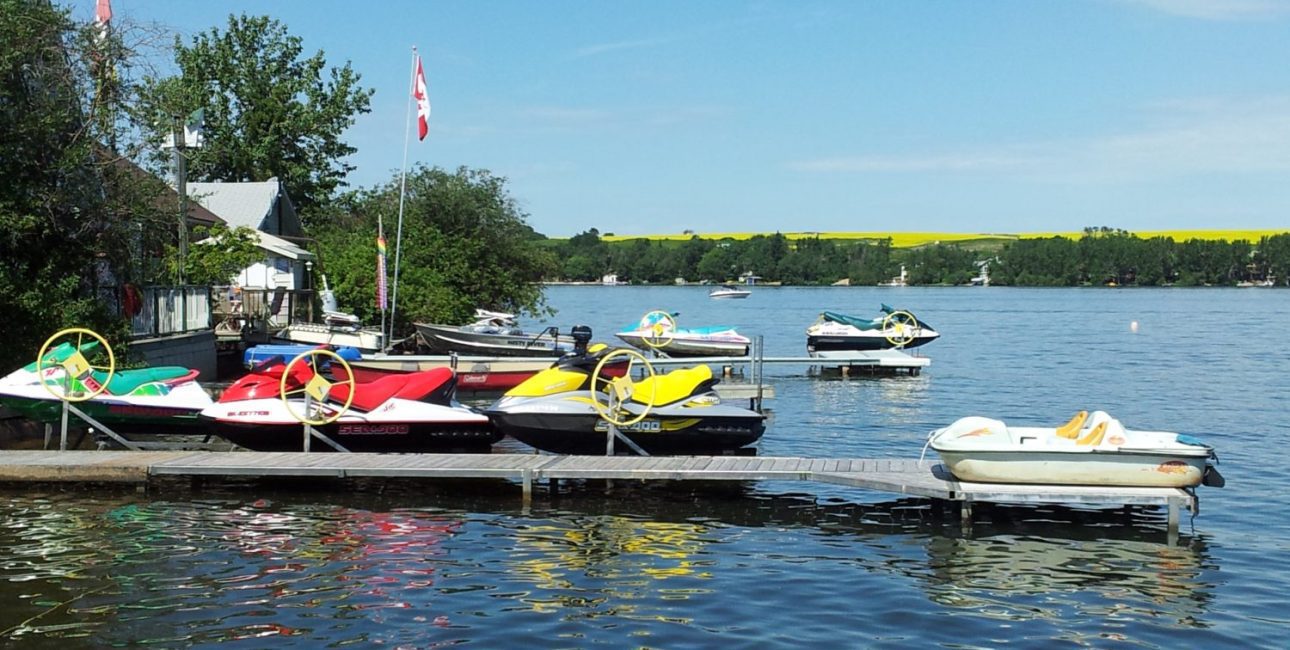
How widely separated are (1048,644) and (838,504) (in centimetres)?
559

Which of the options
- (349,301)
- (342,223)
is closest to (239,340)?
(349,301)

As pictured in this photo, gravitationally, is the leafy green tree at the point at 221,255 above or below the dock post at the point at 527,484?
above

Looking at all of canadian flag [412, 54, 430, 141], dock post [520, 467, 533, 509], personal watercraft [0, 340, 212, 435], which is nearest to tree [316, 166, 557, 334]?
canadian flag [412, 54, 430, 141]

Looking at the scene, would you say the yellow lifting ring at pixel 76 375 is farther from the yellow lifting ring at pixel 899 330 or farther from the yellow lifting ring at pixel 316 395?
the yellow lifting ring at pixel 899 330

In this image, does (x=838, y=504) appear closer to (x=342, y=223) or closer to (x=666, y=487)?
(x=666, y=487)

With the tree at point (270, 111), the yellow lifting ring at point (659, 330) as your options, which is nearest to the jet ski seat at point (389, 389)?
the yellow lifting ring at point (659, 330)

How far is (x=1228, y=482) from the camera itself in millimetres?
18469

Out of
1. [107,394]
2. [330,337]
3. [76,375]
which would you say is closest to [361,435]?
[107,394]

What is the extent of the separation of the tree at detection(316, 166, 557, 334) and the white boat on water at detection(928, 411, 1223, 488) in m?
28.5

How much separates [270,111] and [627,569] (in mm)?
57489

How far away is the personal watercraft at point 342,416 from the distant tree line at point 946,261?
6053 inches

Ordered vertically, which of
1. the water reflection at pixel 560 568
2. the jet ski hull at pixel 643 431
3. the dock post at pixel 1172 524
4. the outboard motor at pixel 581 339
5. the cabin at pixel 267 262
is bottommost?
the water reflection at pixel 560 568

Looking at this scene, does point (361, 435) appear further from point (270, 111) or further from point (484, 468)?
point (270, 111)

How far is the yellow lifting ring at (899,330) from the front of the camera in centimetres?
4300
